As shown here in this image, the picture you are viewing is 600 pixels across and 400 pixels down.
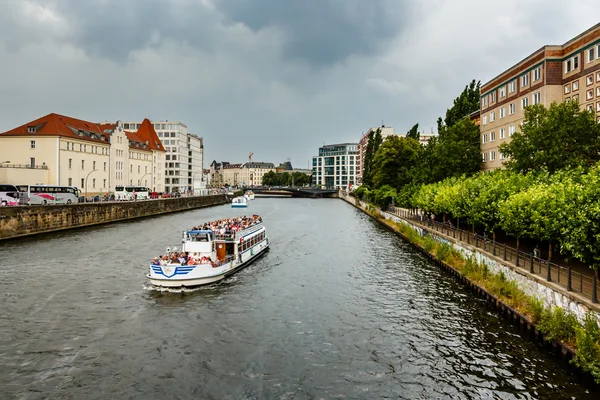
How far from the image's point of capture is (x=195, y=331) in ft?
75.2

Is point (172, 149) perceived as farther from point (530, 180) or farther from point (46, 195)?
point (530, 180)

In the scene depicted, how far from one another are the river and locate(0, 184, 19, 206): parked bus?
22.3m

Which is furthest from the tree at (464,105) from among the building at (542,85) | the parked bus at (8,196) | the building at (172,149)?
the building at (172,149)

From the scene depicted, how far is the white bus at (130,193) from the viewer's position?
3760 inches

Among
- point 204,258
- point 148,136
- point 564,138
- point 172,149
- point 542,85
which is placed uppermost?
Answer: point 148,136

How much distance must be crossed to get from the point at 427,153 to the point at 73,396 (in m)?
75.2

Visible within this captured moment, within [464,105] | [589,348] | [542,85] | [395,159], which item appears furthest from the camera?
[395,159]

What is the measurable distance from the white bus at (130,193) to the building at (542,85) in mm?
73476

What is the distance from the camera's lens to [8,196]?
5956cm

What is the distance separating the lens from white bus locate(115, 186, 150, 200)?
95500 millimetres

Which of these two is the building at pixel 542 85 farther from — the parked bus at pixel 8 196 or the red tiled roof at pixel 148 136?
the red tiled roof at pixel 148 136

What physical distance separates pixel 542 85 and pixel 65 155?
85.1 metres

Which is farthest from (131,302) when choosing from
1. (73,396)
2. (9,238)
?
(9,238)

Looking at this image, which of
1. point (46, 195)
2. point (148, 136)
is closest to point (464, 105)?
point (46, 195)
